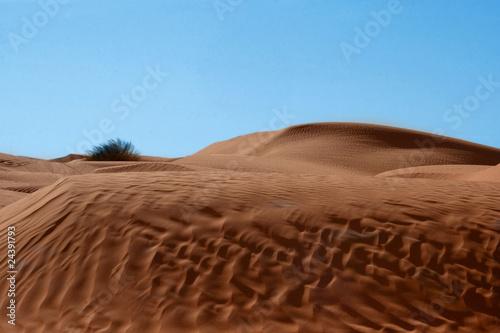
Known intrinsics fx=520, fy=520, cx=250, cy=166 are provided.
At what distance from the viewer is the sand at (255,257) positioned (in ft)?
10.9

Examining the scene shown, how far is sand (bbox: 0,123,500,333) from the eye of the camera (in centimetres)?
332

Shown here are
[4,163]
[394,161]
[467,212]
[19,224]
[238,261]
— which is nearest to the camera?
[238,261]

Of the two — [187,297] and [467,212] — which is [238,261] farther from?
[467,212]

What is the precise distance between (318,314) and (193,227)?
1.26 meters

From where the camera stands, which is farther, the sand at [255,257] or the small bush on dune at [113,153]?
the small bush on dune at [113,153]

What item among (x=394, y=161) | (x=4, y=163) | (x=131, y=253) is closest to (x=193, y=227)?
(x=131, y=253)

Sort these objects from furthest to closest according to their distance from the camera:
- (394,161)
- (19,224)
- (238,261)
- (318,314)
Answer: (394,161)
(19,224)
(238,261)
(318,314)

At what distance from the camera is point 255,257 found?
12.2ft

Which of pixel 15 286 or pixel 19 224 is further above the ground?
pixel 19 224

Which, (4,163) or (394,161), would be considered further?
(394,161)

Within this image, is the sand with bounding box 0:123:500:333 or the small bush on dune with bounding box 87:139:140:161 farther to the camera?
the small bush on dune with bounding box 87:139:140:161

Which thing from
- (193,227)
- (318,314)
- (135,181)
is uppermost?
(135,181)

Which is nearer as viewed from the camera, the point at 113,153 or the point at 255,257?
the point at 255,257

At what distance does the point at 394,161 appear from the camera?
21.2 metres
